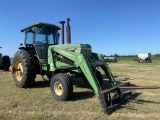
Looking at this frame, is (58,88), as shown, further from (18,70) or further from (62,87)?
(18,70)

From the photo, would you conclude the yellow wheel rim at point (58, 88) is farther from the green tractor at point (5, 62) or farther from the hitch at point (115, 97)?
the green tractor at point (5, 62)

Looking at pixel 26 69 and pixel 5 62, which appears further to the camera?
pixel 5 62

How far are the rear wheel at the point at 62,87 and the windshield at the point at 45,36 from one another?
2.64 metres

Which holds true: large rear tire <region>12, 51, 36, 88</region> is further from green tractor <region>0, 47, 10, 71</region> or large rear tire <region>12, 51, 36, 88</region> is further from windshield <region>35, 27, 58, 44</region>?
green tractor <region>0, 47, 10, 71</region>

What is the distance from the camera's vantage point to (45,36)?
930 cm

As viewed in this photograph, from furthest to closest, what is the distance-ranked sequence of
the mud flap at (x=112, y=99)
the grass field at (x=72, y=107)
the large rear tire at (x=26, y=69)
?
the large rear tire at (x=26, y=69) < the mud flap at (x=112, y=99) < the grass field at (x=72, y=107)

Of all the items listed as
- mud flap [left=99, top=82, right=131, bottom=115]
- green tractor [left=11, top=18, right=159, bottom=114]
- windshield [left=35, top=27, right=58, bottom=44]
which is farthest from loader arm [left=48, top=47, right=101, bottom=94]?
windshield [left=35, top=27, right=58, bottom=44]

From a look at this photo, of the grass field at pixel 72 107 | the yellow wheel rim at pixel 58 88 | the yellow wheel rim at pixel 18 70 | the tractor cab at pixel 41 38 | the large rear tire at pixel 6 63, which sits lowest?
the grass field at pixel 72 107

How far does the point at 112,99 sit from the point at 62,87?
62.6 inches

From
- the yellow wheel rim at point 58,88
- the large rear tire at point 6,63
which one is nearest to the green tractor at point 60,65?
the yellow wheel rim at point 58,88

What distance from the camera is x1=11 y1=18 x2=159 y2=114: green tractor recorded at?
641 centimetres

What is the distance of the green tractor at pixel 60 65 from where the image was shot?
6.41m

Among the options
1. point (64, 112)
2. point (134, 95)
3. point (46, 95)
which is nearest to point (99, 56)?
point (134, 95)

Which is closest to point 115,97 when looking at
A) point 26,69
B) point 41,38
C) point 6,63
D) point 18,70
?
point 26,69
